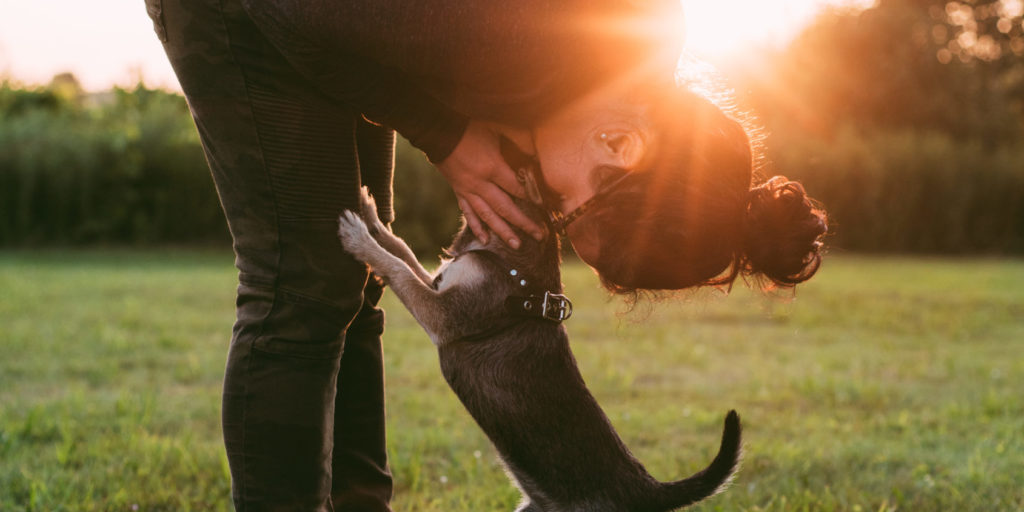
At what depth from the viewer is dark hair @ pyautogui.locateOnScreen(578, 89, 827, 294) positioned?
1.94m

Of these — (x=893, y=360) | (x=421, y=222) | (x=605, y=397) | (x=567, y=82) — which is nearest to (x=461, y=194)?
(x=567, y=82)

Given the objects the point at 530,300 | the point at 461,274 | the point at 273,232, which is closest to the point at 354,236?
the point at 273,232

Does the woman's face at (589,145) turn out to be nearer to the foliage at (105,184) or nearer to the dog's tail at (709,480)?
the dog's tail at (709,480)

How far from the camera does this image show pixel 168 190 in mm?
15383

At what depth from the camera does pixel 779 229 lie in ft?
6.72

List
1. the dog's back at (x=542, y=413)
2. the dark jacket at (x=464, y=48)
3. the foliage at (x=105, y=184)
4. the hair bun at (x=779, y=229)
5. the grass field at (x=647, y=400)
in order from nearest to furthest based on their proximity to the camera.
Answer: the dark jacket at (x=464, y=48) → the hair bun at (x=779, y=229) → the dog's back at (x=542, y=413) → the grass field at (x=647, y=400) → the foliage at (x=105, y=184)

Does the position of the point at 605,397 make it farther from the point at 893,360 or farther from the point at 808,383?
the point at 893,360

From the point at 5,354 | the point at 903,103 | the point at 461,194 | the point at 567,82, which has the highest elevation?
the point at 903,103

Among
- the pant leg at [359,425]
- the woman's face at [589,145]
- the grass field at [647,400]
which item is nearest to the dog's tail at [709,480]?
the grass field at [647,400]

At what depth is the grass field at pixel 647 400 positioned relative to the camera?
10.3 ft

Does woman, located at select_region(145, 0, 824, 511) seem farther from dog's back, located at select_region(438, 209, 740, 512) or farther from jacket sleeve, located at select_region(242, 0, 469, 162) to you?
dog's back, located at select_region(438, 209, 740, 512)

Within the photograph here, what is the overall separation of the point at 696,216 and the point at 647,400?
2961 mm

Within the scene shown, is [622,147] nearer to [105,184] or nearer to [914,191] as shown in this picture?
[105,184]

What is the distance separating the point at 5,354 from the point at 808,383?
16.4ft
